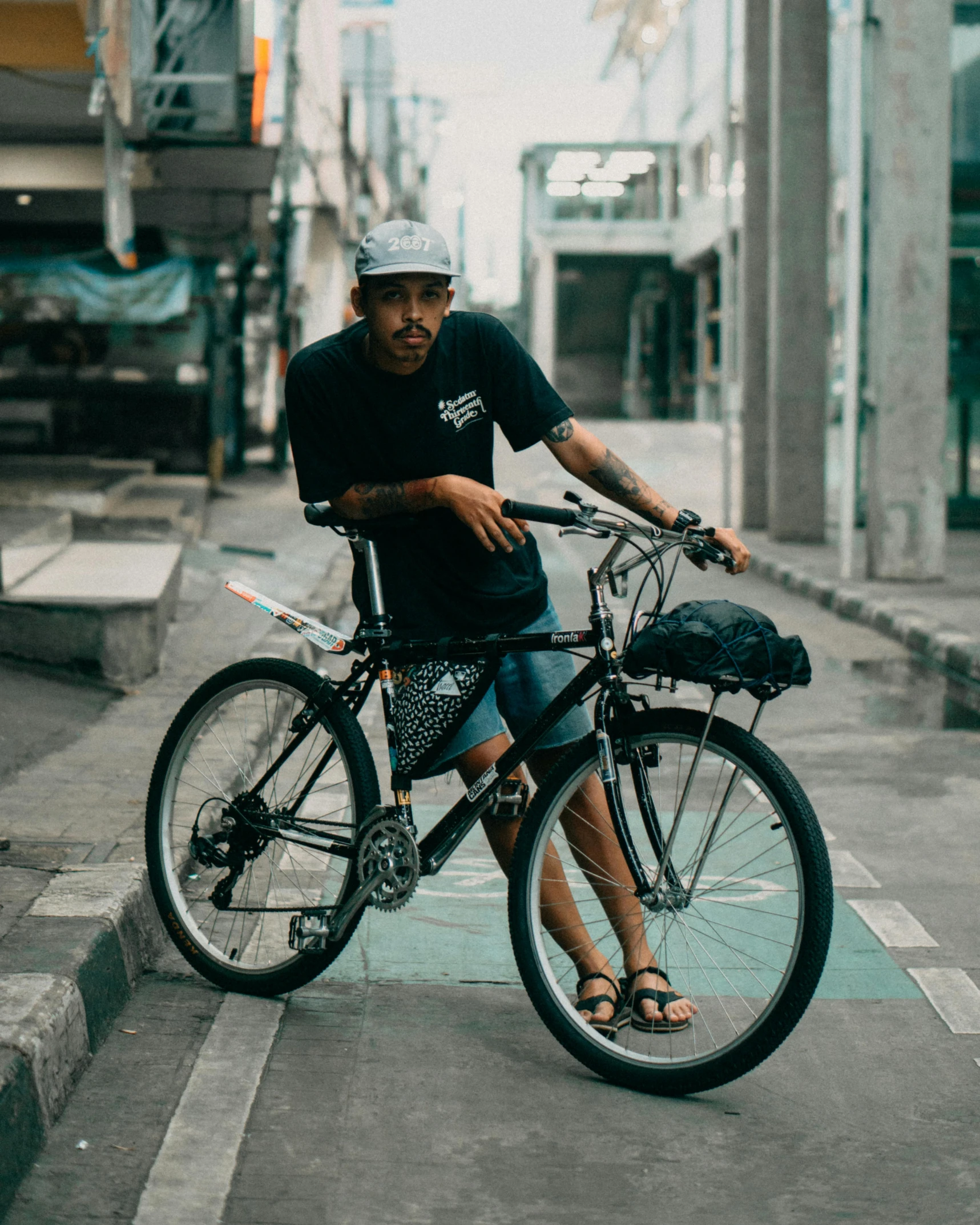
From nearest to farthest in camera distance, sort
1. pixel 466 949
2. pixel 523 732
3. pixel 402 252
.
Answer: pixel 402 252
pixel 523 732
pixel 466 949

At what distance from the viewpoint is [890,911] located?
477cm

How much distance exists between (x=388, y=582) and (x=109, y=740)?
3.07 meters

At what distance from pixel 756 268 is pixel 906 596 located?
27.0 feet

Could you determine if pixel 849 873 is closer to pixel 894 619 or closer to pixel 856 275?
pixel 894 619

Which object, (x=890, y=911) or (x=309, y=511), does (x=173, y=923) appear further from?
(x=890, y=911)

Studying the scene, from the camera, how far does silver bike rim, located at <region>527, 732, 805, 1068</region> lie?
3412 millimetres

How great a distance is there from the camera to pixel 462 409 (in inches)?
147

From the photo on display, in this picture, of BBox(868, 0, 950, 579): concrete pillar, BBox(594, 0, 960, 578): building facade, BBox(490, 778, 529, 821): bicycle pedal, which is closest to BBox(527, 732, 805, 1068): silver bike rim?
BBox(490, 778, 529, 821): bicycle pedal

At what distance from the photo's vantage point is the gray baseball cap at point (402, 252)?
3541 millimetres

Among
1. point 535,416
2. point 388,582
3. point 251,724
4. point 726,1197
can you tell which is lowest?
point 726,1197

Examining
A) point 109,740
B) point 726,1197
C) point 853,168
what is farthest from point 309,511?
point 853,168

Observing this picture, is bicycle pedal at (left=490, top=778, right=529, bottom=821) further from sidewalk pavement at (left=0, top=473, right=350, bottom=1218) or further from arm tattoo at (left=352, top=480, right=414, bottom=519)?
sidewalk pavement at (left=0, top=473, right=350, bottom=1218)

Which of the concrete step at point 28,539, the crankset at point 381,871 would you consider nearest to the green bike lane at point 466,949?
the crankset at point 381,871

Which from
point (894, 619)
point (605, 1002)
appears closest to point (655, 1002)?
point (605, 1002)
